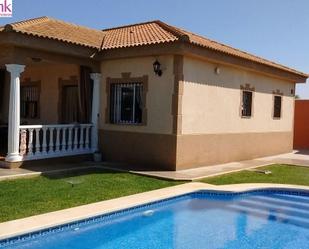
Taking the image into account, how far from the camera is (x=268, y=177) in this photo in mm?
13234

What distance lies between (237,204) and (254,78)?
28.8ft

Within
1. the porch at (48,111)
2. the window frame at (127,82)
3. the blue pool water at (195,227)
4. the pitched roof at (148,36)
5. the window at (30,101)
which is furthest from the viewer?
the window at (30,101)

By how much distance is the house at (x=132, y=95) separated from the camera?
41.7 feet

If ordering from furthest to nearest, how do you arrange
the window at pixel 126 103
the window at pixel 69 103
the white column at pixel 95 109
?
the window at pixel 69 103
the white column at pixel 95 109
the window at pixel 126 103

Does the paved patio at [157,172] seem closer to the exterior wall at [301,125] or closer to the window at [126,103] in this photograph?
the window at [126,103]

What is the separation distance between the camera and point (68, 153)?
14.2 meters

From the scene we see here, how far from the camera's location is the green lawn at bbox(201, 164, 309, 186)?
12266mm

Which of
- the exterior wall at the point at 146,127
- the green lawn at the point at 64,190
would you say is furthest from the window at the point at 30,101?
the green lawn at the point at 64,190

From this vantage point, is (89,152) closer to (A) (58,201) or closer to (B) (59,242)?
(A) (58,201)

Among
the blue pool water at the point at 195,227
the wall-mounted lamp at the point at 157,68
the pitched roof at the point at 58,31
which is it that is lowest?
the blue pool water at the point at 195,227

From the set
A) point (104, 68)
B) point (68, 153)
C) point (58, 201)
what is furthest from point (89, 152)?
point (58, 201)

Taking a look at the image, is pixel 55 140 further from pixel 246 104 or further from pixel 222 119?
pixel 246 104

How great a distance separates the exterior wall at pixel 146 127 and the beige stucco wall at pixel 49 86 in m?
2.98

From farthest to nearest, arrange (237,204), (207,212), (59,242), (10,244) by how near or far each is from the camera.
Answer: (237,204) → (207,212) → (59,242) → (10,244)
